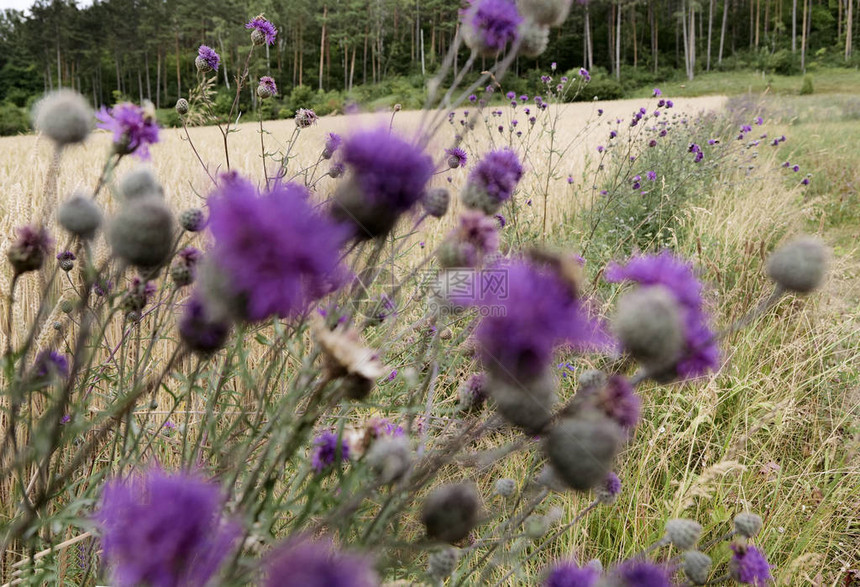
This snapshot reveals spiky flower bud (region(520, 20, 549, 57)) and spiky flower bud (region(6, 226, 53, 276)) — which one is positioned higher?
spiky flower bud (region(520, 20, 549, 57))

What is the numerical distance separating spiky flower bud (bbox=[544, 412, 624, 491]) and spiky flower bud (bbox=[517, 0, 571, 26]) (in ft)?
2.92

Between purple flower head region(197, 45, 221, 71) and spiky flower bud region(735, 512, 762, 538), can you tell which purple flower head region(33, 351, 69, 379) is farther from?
purple flower head region(197, 45, 221, 71)

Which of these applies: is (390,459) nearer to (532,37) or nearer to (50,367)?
(50,367)

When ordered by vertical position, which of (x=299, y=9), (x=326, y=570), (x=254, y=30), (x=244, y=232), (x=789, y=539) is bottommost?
(x=789, y=539)

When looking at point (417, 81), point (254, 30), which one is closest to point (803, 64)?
point (417, 81)

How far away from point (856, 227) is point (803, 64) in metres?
40.3

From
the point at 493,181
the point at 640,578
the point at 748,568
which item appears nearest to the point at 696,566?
A: the point at 748,568

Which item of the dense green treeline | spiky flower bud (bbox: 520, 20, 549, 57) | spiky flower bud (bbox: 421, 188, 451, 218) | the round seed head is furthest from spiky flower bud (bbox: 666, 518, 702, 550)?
the dense green treeline

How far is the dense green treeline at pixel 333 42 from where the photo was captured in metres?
34.9

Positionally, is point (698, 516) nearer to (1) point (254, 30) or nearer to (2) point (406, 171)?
(2) point (406, 171)

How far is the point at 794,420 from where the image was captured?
2801 mm

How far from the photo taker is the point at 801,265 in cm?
99

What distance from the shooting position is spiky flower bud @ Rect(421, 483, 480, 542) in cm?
84

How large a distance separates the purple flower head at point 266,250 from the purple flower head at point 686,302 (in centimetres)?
50
